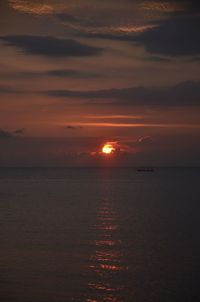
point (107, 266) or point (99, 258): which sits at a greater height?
point (99, 258)

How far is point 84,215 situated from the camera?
5819 cm

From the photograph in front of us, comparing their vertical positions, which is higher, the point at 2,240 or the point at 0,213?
the point at 0,213

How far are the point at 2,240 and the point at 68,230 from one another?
28.3 ft

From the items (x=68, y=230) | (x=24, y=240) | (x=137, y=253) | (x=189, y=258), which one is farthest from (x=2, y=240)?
(x=189, y=258)

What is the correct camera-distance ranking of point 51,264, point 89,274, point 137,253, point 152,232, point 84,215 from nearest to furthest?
1. point 89,274
2. point 51,264
3. point 137,253
4. point 152,232
5. point 84,215

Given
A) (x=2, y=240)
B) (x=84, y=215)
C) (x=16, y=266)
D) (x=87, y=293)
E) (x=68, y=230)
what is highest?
(x=84, y=215)

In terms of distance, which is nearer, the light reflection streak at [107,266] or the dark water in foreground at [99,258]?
the light reflection streak at [107,266]

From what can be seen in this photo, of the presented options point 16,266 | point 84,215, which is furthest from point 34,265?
point 84,215

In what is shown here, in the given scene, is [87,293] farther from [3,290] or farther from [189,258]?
[189,258]

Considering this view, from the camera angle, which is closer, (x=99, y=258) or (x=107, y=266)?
(x=107, y=266)

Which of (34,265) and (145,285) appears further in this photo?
(34,265)

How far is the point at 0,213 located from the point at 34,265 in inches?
1221

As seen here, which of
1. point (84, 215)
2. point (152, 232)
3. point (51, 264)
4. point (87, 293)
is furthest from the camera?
point (84, 215)

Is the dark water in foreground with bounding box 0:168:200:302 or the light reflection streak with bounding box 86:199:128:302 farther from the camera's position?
the dark water in foreground with bounding box 0:168:200:302
